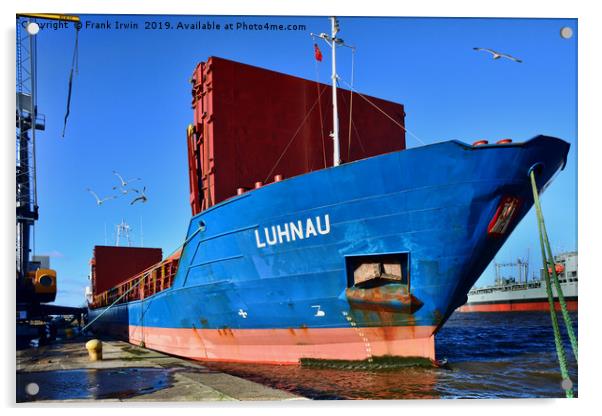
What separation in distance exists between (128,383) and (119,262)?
14.2 metres

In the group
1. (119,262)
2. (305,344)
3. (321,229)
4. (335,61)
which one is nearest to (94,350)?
(305,344)

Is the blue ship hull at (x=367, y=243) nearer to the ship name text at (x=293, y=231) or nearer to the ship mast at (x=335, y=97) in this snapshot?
the ship name text at (x=293, y=231)

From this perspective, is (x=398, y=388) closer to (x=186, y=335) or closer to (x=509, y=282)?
(x=186, y=335)

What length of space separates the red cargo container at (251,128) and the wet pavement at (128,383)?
11.7 ft

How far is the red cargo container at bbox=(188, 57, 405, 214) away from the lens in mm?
10609

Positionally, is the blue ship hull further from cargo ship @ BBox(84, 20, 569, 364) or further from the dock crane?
the dock crane

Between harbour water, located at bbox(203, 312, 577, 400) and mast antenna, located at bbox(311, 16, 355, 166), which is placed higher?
mast antenna, located at bbox(311, 16, 355, 166)

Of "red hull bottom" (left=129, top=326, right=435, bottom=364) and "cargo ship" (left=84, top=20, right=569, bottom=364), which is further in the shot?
"red hull bottom" (left=129, top=326, right=435, bottom=364)

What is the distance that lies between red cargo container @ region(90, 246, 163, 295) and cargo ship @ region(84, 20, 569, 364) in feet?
32.4

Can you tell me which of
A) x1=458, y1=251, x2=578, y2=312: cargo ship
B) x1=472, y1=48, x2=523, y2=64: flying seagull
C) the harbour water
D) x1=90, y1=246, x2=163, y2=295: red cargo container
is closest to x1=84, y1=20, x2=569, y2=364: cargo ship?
the harbour water

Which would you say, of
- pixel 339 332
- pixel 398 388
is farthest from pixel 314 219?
pixel 398 388

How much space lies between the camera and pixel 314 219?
326 inches

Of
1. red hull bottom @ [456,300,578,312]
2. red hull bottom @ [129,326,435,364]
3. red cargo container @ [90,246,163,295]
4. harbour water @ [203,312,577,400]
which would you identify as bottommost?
red hull bottom @ [456,300,578,312]

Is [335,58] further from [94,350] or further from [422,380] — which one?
[94,350]
